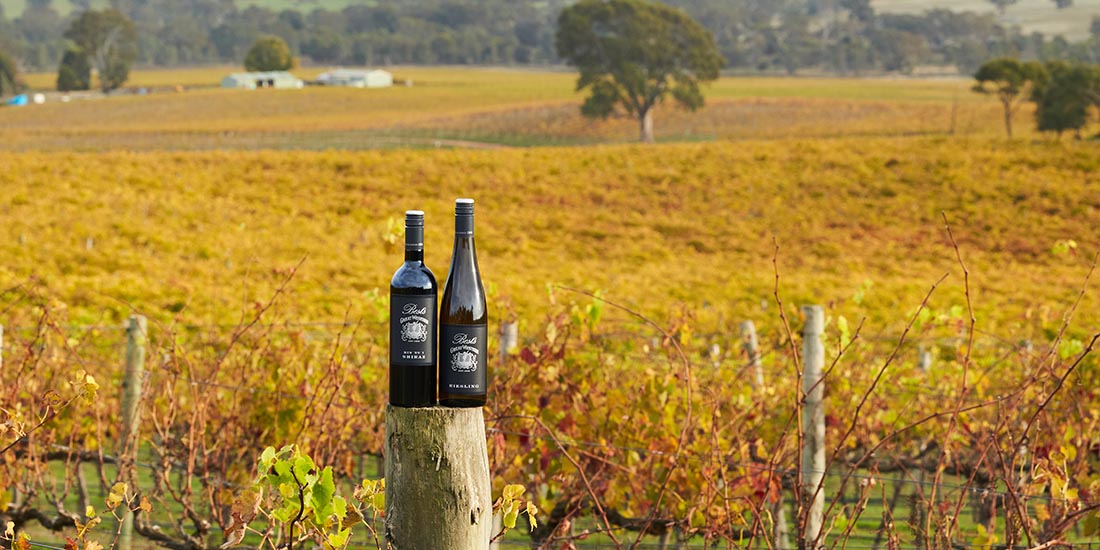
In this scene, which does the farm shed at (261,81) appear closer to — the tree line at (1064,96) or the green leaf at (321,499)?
the tree line at (1064,96)

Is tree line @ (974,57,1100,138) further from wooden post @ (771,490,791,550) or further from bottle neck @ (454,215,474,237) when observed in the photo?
bottle neck @ (454,215,474,237)

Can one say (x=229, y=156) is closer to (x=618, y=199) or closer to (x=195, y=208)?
(x=195, y=208)

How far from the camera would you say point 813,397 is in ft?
17.6

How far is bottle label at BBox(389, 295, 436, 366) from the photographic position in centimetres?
248

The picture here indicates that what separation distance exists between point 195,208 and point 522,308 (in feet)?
32.4

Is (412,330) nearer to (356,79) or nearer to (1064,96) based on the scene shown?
(1064,96)

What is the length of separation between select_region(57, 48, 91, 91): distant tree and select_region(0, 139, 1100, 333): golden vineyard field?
222ft

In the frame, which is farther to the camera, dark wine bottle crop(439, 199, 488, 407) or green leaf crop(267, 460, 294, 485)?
dark wine bottle crop(439, 199, 488, 407)

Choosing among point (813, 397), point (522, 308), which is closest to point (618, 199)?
point (522, 308)

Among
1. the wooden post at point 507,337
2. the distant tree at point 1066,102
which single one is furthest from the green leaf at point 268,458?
the distant tree at point 1066,102

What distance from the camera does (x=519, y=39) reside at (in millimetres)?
144375

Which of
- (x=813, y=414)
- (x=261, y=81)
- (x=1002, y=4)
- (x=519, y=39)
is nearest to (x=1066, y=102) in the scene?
(x=813, y=414)

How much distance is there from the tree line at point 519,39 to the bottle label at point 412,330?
Answer: 383 ft

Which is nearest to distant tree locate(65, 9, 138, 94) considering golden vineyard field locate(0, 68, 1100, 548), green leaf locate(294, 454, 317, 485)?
golden vineyard field locate(0, 68, 1100, 548)
